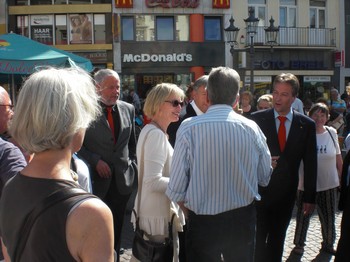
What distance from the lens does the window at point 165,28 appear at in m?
24.4

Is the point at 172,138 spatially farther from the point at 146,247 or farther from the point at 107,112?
the point at 146,247

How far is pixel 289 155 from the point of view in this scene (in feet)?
12.9

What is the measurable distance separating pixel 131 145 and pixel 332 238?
259cm

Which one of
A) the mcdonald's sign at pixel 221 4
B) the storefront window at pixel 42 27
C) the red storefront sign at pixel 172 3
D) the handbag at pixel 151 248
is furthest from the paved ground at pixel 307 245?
the mcdonald's sign at pixel 221 4

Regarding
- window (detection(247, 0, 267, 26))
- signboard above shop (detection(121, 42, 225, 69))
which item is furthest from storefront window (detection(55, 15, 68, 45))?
window (detection(247, 0, 267, 26))

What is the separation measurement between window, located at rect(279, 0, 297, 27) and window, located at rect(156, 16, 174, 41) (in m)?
6.53

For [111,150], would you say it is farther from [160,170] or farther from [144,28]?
[144,28]

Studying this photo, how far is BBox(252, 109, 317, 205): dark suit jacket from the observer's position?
3928 mm

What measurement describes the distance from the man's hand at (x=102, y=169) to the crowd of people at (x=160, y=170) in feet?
0.04

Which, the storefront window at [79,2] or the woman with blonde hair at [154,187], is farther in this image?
the storefront window at [79,2]

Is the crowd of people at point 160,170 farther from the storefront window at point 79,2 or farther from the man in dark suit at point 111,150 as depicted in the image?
the storefront window at point 79,2

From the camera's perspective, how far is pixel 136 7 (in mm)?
23922

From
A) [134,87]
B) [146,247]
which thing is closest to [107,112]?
[146,247]

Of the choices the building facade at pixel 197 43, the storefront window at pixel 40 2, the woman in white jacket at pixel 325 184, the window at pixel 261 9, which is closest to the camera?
the woman in white jacket at pixel 325 184
